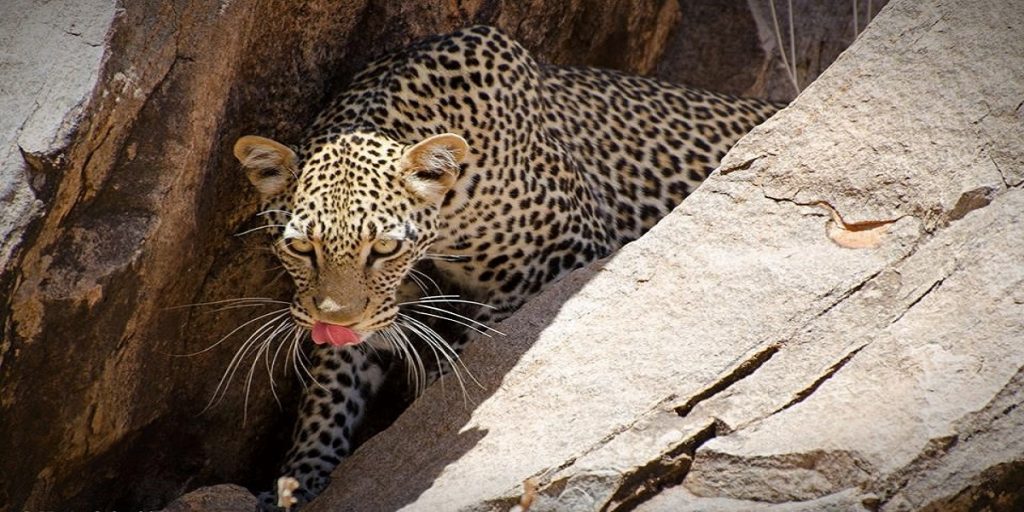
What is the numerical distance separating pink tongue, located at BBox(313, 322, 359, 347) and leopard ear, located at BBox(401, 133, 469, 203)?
0.78 metres

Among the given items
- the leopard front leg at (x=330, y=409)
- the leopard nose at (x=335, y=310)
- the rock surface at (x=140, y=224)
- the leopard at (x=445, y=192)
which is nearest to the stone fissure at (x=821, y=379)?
the rock surface at (x=140, y=224)

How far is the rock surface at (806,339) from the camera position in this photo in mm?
4848

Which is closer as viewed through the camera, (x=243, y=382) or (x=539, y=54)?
(x=243, y=382)

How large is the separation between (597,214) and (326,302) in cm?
230

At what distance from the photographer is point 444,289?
764 cm

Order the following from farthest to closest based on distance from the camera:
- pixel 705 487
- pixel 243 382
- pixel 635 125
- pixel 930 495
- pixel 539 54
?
pixel 539 54
pixel 635 125
pixel 243 382
pixel 705 487
pixel 930 495

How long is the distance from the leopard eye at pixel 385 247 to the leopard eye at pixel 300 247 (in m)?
0.30

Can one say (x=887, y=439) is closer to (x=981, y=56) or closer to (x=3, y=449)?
(x=981, y=56)

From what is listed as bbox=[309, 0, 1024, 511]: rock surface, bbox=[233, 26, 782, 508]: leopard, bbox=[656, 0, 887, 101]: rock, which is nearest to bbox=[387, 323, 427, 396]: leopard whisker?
bbox=[233, 26, 782, 508]: leopard

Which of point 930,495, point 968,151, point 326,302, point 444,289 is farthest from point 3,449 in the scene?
point 968,151

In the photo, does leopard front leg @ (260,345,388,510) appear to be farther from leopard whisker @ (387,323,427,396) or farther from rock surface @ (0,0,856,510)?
rock surface @ (0,0,856,510)

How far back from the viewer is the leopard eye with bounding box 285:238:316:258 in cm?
628

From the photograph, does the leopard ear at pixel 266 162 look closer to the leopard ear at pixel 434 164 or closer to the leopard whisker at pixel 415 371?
the leopard ear at pixel 434 164

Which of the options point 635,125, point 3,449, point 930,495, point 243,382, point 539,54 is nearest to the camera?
point 930,495
